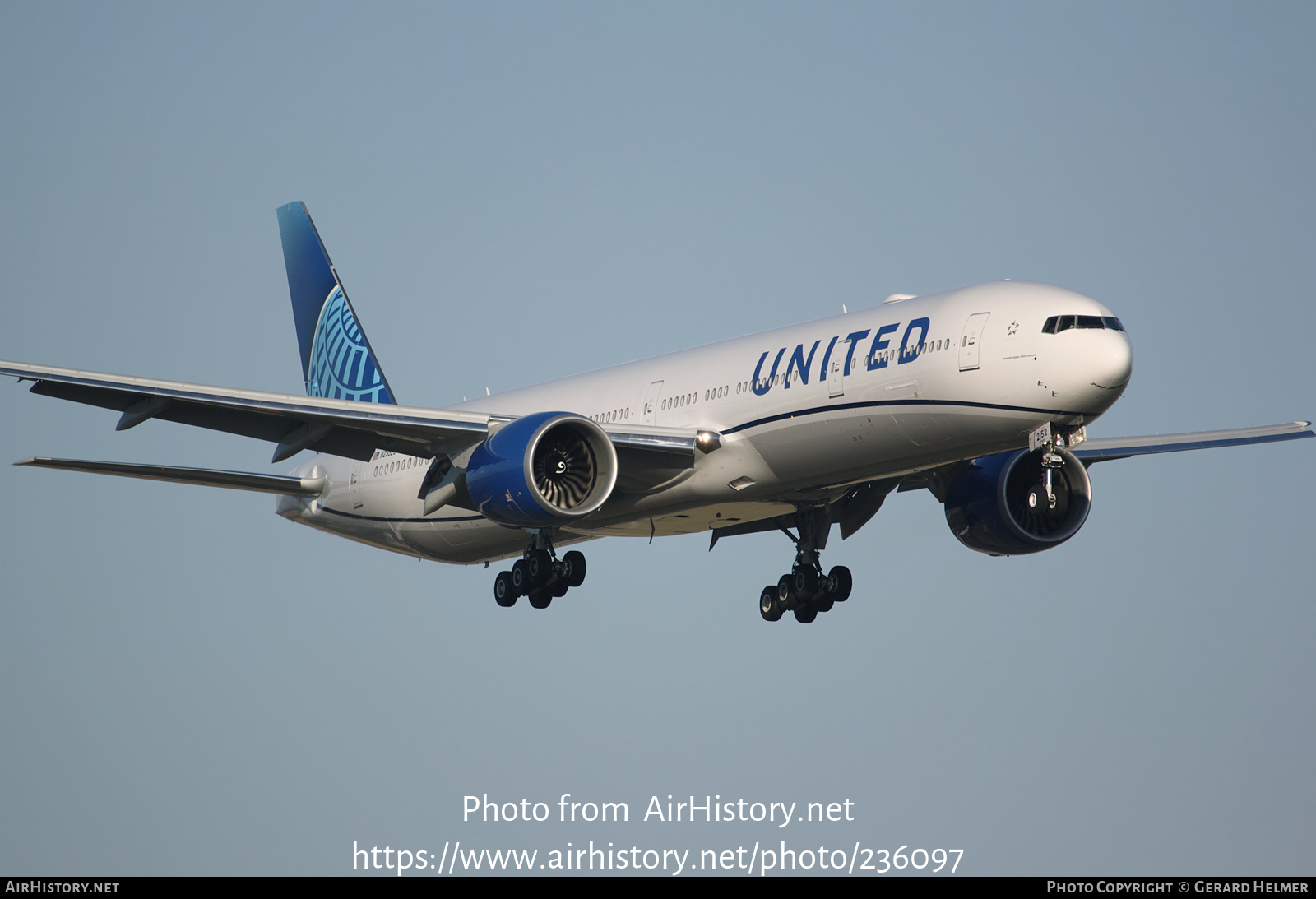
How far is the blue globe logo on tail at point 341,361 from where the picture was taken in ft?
138

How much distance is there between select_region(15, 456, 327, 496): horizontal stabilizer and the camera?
3039 cm

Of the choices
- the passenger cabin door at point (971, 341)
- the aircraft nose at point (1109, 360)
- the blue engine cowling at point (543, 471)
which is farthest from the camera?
the blue engine cowling at point (543, 471)

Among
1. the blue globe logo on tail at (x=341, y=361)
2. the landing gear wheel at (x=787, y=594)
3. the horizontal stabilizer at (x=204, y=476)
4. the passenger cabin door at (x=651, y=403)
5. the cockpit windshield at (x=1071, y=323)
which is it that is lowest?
the horizontal stabilizer at (x=204, y=476)

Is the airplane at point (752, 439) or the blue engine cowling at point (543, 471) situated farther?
the blue engine cowling at point (543, 471)

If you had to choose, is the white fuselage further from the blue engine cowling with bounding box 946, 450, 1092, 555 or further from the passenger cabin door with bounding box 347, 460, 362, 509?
the blue engine cowling with bounding box 946, 450, 1092, 555

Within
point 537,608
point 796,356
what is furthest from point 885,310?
point 537,608

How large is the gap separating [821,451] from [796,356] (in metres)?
1.90

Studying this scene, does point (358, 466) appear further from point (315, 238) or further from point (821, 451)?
point (821, 451)

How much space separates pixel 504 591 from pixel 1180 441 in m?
15.4

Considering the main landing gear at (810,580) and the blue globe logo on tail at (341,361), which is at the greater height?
the blue globe logo on tail at (341,361)

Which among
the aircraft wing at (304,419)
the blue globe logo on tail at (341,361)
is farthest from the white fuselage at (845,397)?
the blue globe logo on tail at (341,361)

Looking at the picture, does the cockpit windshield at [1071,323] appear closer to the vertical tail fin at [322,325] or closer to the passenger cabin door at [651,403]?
the passenger cabin door at [651,403]

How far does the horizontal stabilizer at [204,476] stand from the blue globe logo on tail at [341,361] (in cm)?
345

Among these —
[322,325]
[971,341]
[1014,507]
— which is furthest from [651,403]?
[322,325]
